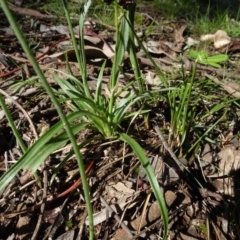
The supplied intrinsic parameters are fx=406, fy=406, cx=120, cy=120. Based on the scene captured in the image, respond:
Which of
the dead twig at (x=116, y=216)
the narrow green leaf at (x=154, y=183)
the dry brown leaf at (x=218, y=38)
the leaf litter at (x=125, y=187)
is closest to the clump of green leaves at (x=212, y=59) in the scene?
the leaf litter at (x=125, y=187)

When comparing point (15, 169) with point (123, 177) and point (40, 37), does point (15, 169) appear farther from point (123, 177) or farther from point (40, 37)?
point (40, 37)

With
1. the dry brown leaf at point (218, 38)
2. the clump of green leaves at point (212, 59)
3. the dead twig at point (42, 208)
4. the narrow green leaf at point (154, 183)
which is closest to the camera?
the narrow green leaf at point (154, 183)

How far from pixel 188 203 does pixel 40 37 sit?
3.92 ft

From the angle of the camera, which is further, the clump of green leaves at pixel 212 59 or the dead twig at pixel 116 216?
the clump of green leaves at pixel 212 59

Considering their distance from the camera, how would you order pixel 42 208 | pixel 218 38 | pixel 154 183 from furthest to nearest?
1. pixel 218 38
2. pixel 42 208
3. pixel 154 183

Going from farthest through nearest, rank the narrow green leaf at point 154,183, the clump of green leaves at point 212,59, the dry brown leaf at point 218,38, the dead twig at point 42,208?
the dry brown leaf at point 218,38 → the clump of green leaves at point 212,59 → the dead twig at point 42,208 → the narrow green leaf at point 154,183

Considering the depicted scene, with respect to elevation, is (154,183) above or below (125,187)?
above

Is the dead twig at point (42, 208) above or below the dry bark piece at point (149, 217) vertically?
above

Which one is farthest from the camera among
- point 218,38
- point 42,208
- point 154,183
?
point 218,38

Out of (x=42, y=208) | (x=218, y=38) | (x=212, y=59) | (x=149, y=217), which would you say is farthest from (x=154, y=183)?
(x=218, y=38)

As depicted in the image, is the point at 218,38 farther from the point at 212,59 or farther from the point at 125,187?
the point at 125,187

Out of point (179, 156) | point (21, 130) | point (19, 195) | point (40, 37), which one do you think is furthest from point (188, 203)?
point (40, 37)

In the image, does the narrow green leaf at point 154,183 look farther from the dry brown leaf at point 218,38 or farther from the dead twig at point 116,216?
the dry brown leaf at point 218,38

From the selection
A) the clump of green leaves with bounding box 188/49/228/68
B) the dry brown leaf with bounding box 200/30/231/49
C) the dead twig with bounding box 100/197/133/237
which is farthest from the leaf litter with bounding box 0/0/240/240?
the dry brown leaf with bounding box 200/30/231/49
